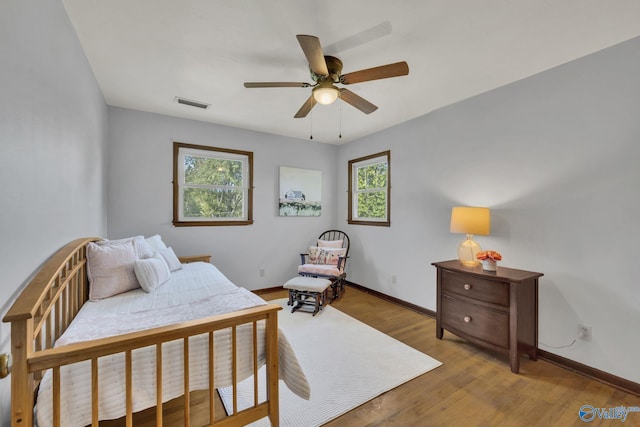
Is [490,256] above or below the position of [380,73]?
below

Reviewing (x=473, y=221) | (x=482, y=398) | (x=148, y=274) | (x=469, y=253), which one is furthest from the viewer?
(x=469, y=253)

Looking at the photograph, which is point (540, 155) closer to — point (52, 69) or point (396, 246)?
point (396, 246)

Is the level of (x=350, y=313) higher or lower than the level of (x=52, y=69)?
lower

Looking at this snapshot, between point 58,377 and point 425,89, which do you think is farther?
point 425,89

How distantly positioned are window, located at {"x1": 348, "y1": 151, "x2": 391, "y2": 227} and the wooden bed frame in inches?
112

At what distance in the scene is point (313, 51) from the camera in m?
1.61

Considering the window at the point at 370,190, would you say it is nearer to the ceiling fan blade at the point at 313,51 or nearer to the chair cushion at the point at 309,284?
the chair cushion at the point at 309,284

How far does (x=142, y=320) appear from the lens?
154 cm

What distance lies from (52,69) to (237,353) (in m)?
1.87

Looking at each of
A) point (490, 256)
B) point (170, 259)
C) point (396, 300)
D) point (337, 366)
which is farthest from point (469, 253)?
point (170, 259)

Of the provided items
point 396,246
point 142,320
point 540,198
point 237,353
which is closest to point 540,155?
point 540,198

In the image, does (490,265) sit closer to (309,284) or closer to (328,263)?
(309,284)

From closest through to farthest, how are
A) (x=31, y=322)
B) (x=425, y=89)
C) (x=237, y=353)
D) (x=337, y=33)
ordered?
(x=31, y=322), (x=237, y=353), (x=337, y=33), (x=425, y=89)

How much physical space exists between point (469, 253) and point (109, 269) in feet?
10.4
